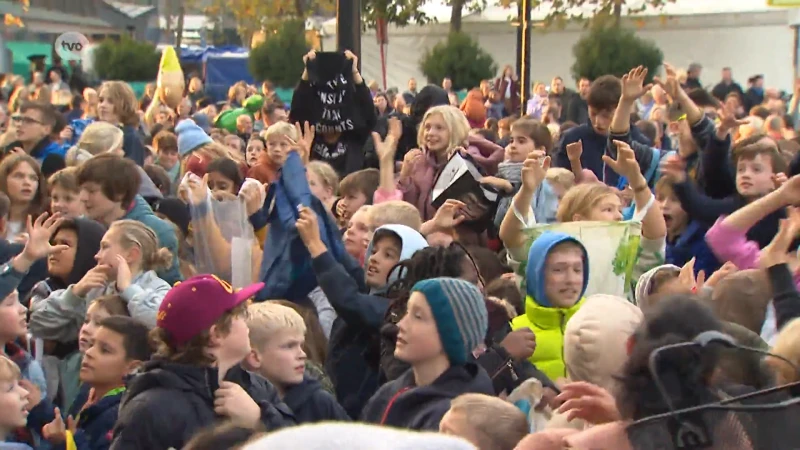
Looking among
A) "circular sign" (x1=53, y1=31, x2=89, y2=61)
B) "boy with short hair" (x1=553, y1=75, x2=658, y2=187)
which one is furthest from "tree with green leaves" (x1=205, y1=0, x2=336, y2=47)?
"boy with short hair" (x1=553, y1=75, x2=658, y2=187)

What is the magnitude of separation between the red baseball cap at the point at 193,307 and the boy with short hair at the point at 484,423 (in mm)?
871

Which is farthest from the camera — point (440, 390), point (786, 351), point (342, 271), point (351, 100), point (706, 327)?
point (351, 100)

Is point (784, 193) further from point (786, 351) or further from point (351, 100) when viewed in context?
point (351, 100)

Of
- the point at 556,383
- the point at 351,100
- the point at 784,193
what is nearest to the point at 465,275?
the point at 556,383

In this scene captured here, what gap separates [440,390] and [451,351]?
0.16 metres

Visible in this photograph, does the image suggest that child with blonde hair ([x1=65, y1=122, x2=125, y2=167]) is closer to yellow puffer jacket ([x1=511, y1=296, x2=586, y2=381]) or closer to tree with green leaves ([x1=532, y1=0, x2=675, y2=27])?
yellow puffer jacket ([x1=511, y1=296, x2=586, y2=381])

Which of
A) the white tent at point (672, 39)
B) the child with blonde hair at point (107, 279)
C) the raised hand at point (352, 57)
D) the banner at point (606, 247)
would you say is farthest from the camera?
the white tent at point (672, 39)

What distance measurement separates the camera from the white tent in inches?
1214

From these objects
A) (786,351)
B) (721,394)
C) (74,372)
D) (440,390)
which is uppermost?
(721,394)

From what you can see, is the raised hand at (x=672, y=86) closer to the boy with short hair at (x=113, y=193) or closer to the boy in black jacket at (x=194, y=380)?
the boy with short hair at (x=113, y=193)

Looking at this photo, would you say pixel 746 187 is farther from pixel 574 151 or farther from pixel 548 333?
pixel 548 333

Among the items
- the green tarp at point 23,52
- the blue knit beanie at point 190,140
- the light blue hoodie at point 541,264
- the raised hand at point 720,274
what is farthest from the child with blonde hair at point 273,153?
the green tarp at point 23,52

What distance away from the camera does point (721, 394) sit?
214 cm

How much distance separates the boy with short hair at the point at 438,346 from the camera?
4.10 m
